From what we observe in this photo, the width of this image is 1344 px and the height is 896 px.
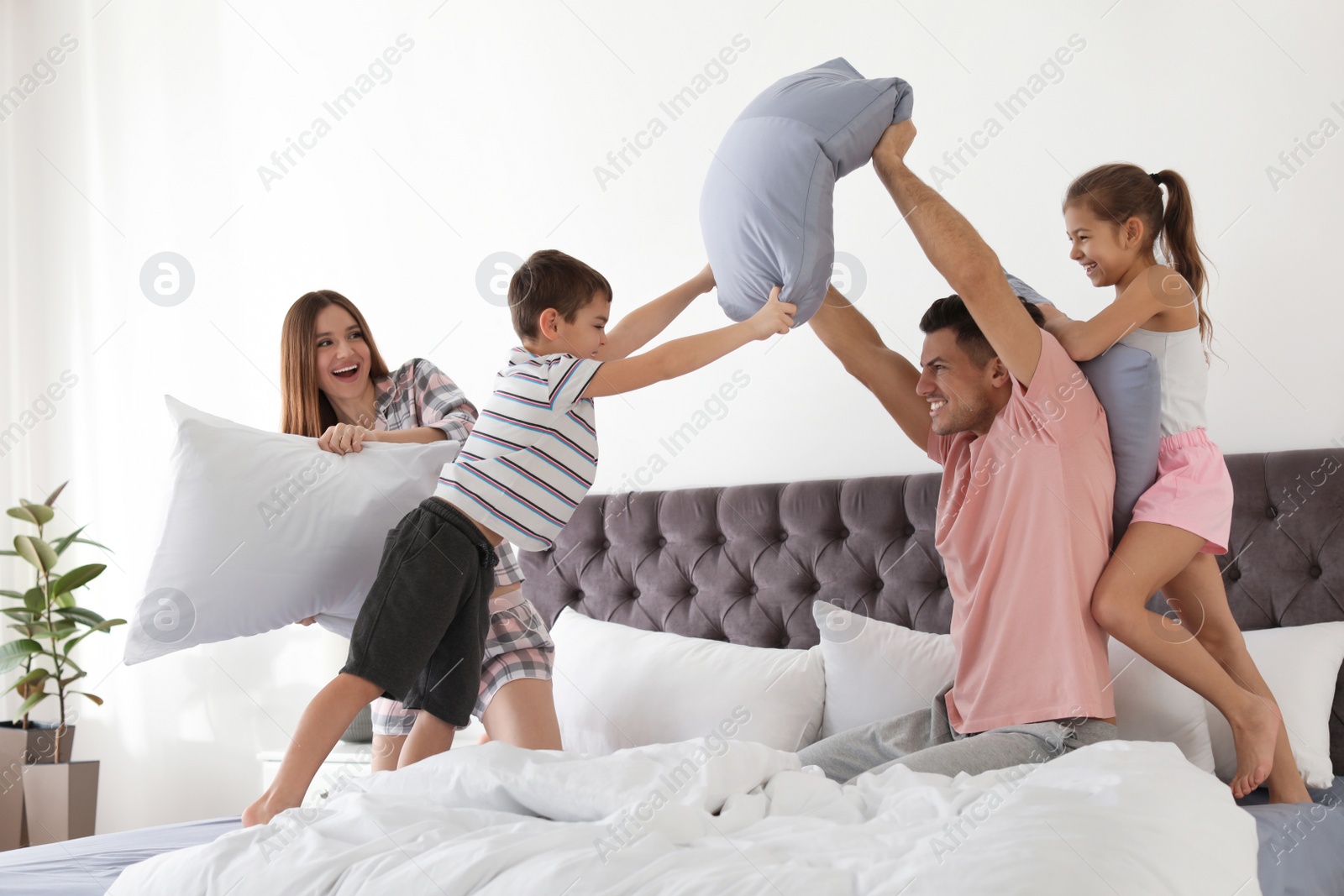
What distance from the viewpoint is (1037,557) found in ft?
5.01

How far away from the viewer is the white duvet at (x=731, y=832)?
0.91m

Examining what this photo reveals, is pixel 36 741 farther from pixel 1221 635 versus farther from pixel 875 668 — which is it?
pixel 1221 635

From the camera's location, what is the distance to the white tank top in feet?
5.23

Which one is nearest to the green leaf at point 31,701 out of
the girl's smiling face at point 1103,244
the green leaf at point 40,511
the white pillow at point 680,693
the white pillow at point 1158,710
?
the green leaf at point 40,511

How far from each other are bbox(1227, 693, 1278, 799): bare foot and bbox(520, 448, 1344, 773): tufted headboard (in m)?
0.28

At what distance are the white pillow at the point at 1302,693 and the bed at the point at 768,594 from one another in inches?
2.0

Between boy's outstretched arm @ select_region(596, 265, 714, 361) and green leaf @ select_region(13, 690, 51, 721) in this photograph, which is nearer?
boy's outstretched arm @ select_region(596, 265, 714, 361)

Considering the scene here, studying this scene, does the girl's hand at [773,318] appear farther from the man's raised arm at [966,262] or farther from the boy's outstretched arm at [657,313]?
the boy's outstretched arm at [657,313]

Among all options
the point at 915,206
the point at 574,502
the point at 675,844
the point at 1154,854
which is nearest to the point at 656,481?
the point at 574,502

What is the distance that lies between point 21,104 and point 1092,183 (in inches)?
148

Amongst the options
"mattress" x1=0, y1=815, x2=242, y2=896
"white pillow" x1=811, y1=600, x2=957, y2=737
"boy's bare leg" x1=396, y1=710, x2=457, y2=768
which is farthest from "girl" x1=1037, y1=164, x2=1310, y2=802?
"mattress" x1=0, y1=815, x2=242, y2=896

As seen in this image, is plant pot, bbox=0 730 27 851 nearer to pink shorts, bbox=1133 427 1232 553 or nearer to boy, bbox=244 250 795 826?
boy, bbox=244 250 795 826

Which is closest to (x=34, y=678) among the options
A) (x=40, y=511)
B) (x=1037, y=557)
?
(x=40, y=511)

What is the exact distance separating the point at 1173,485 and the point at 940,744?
53 cm
